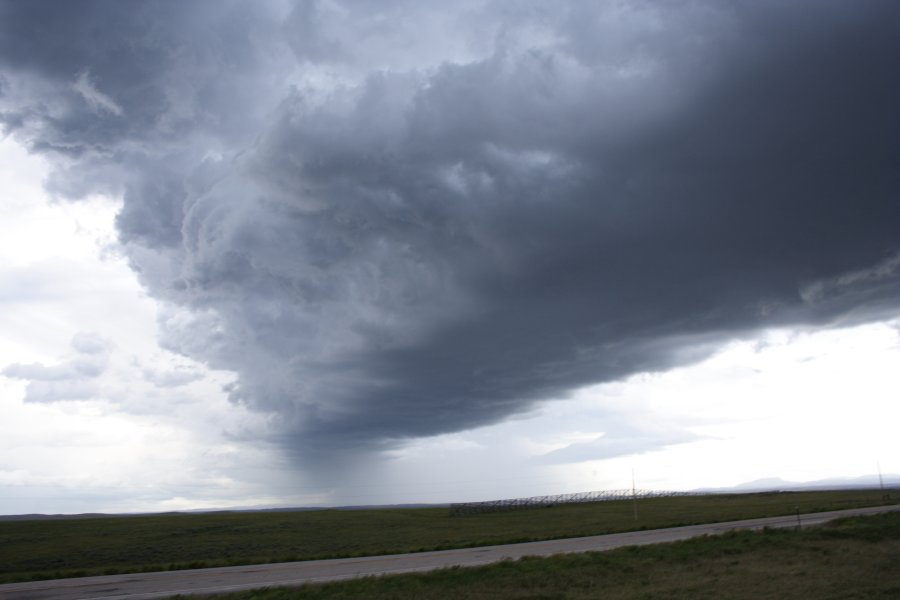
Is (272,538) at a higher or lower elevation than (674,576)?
lower

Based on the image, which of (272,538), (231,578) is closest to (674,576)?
(231,578)

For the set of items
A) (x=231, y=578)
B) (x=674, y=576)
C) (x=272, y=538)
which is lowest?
(x=272, y=538)

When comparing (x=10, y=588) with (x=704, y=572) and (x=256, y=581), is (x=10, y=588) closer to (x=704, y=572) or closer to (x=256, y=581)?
(x=256, y=581)

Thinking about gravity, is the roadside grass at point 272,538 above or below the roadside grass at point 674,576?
below

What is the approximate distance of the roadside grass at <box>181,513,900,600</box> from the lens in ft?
71.7

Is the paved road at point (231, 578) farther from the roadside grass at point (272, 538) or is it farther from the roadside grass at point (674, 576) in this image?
the roadside grass at point (272, 538)

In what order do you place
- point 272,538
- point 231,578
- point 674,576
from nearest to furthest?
1. point 674,576
2. point 231,578
3. point 272,538

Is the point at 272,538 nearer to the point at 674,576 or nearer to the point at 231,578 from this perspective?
the point at 231,578

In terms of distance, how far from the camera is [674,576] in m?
25.3

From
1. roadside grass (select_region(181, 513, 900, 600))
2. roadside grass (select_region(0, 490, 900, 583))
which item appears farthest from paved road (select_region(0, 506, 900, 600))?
roadside grass (select_region(0, 490, 900, 583))

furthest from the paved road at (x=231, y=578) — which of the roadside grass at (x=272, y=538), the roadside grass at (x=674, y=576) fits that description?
the roadside grass at (x=272, y=538)

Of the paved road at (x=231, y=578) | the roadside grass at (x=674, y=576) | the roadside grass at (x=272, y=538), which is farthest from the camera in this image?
the roadside grass at (x=272, y=538)

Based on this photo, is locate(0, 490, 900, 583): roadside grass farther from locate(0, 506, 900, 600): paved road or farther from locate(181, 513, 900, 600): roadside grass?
locate(181, 513, 900, 600): roadside grass

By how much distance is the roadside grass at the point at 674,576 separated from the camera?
71.7 ft
